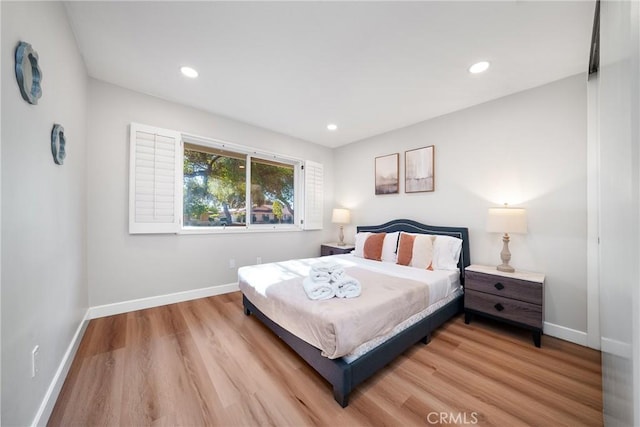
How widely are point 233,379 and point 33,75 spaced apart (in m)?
2.08

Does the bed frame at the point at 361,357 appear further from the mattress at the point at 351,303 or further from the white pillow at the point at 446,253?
the white pillow at the point at 446,253

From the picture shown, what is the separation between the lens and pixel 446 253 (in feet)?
8.89

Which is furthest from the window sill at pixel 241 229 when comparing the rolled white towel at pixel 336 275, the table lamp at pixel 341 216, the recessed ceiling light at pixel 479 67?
the recessed ceiling light at pixel 479 67

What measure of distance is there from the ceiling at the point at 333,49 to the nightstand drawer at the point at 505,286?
199cm

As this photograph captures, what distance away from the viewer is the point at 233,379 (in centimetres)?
158

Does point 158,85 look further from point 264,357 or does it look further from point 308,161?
point 264,357

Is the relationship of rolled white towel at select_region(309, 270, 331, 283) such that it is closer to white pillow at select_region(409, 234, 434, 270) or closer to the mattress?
the mattress

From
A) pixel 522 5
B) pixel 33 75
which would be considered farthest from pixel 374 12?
pixel 33 75

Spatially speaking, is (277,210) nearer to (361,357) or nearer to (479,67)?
(361,357)

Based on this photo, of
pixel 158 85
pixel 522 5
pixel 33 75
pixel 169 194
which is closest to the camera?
pixel 33 75

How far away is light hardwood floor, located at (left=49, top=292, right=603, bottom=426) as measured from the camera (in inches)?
51.2

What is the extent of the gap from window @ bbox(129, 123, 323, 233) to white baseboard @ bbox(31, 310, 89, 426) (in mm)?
1137

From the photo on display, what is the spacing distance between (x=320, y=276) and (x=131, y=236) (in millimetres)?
2289

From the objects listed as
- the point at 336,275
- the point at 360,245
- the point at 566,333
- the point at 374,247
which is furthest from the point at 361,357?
the point at 566,333
